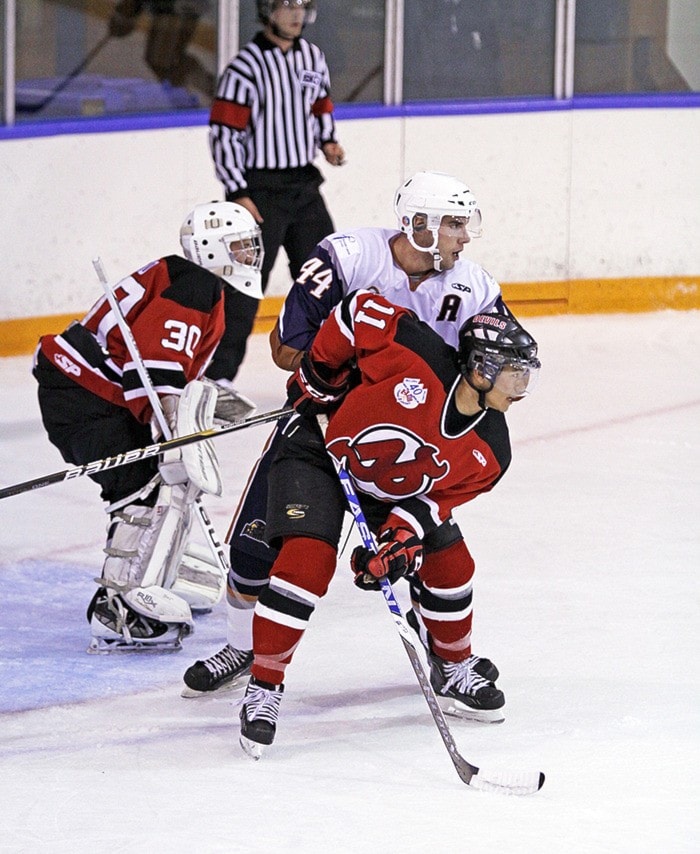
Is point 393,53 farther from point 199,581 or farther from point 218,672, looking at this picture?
point 218,672

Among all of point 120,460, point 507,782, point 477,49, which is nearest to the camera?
point 507,782

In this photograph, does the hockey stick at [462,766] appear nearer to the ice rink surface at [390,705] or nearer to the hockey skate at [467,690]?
the ice rink surface at [390,705]

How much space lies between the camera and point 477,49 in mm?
6590

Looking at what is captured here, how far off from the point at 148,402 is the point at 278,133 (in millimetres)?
2307

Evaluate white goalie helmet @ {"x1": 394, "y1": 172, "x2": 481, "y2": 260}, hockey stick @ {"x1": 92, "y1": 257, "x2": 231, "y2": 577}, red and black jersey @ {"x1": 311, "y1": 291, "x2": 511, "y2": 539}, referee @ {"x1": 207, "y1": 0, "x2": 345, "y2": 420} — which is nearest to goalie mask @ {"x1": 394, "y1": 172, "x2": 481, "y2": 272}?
white goalie helmet @ {"x1": 394, "y1": 172, "x2": 481, "y2": 260}

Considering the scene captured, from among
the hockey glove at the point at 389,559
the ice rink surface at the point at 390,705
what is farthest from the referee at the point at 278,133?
the hockey glove at the point at 389,559

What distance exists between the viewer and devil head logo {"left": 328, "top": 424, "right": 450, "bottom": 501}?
8.99 ft

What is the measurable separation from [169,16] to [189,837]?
14.1ft

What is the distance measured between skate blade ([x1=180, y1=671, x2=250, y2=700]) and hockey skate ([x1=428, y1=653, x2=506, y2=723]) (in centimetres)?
34

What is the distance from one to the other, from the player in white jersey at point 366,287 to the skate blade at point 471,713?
1.21 feet

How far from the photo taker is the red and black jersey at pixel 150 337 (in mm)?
3209

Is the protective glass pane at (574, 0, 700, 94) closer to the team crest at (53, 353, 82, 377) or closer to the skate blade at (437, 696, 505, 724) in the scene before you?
the team crest at (53, 353, 82, 377)

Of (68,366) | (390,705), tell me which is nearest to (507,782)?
(390,705)

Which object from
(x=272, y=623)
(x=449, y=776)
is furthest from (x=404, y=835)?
(x=272, y=623)
